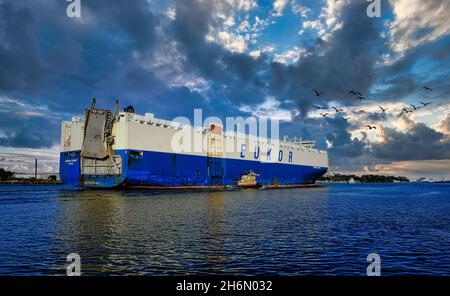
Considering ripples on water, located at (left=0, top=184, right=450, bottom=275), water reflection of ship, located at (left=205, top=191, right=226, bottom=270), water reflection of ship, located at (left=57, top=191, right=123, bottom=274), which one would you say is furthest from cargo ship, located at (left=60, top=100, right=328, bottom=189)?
water reflection of ship, located at (left=205, top=191, right=226, bottom=270)

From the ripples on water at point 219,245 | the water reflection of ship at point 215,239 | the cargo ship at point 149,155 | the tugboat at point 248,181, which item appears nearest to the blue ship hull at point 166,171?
the cargo ship at point 149,155

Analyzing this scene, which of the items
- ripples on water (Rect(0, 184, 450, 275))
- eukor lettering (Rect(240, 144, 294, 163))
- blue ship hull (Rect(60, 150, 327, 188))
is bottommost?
ripples on water (Rect(0, 184, 450, 275))

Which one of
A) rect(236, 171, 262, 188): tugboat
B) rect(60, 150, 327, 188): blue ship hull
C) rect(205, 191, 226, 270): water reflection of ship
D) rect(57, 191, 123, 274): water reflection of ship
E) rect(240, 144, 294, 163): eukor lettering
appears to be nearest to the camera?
rect(57, 191, 123, 274): water reflection of ship

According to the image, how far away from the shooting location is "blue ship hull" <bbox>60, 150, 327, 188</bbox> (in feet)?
181

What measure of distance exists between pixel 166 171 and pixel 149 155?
188 inches

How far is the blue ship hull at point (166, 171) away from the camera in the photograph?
55.2 meters

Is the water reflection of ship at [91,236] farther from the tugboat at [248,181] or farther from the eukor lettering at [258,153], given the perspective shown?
the eukor lettering at [258,153]

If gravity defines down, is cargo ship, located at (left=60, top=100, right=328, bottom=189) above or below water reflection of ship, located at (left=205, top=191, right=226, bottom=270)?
above

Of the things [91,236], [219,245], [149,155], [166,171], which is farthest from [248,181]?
[219,245]

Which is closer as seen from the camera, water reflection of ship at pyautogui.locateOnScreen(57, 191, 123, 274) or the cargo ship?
water reflection of ship at pyautogui.locateOnScreen(57, 191, 123, 274)

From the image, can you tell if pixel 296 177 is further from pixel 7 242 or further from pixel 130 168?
pixel 7 242

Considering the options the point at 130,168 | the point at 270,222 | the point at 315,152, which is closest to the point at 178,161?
the point at 130,168

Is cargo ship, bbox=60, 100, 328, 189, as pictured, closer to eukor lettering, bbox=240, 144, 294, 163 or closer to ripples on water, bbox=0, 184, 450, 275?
eukor lettering, bbox=240, 144, 294, 163
